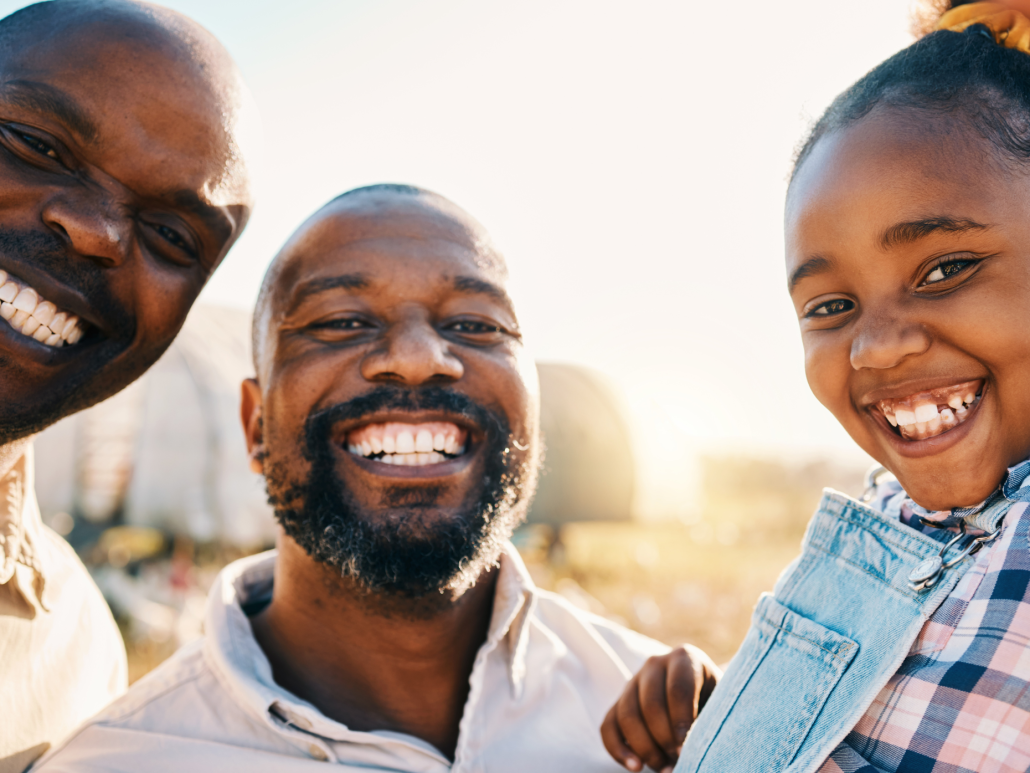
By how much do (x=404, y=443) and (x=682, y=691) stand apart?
114 centimetres

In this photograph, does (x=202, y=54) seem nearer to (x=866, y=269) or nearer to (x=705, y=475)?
(x=866, y=269)

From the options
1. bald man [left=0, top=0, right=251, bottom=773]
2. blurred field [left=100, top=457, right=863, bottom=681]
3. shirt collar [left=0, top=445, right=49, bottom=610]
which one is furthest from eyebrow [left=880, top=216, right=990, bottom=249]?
blurred field [left=100, top=457, right=863, bottom=681]

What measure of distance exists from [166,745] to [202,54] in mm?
2133

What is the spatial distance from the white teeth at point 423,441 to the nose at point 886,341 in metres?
1.34

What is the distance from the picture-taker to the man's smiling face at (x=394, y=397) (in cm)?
254

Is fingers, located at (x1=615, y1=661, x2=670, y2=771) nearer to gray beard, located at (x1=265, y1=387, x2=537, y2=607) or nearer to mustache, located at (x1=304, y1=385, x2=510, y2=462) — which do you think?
gray beard, located at (x1=265, y1=387, x2=537, y2=607)

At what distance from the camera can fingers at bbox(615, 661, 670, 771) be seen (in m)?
2.22

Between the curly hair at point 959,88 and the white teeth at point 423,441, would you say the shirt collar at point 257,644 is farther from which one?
the curly hair at point 959,88

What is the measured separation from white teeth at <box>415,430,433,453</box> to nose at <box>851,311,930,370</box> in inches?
52.6

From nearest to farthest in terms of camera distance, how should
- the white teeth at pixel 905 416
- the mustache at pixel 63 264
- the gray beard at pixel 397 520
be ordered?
the white teeth at pixel 905 416 < the mustache at pixel 63 264 < the gray beard at pixel 397 520

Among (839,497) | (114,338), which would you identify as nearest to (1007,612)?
(839,497)

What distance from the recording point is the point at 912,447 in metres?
1.83

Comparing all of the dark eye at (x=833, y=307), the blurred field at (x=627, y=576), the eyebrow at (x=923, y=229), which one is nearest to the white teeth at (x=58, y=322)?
the dark eye at (x=833, y=307)

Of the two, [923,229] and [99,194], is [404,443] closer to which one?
[99,194]
